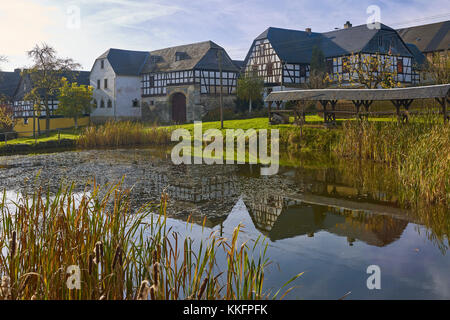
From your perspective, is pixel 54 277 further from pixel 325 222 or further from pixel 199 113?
pixel 199 113

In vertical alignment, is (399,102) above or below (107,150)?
above

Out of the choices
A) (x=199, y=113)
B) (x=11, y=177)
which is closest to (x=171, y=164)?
(x=11, y=177)

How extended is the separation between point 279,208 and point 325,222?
1.40m

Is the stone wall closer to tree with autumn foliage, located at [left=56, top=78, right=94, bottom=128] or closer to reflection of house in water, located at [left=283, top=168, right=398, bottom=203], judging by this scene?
tree with autumn foliage, located at [left=56, top=78, right=94, bottom=128]

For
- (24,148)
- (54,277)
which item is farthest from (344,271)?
(24,148)

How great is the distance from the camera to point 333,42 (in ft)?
133

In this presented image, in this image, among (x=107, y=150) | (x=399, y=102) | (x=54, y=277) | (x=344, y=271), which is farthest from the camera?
(x=107, y=150)

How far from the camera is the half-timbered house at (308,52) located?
38.2 metres

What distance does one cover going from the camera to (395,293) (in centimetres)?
521

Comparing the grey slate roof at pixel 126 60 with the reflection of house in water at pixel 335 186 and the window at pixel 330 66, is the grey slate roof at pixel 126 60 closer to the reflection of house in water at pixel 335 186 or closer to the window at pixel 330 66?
the window at pixel 330 66

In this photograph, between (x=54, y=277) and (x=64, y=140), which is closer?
(x=54, y=277)

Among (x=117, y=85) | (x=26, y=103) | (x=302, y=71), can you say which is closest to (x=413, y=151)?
(x=302, y=71)

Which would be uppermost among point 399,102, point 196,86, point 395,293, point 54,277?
point 196,86
